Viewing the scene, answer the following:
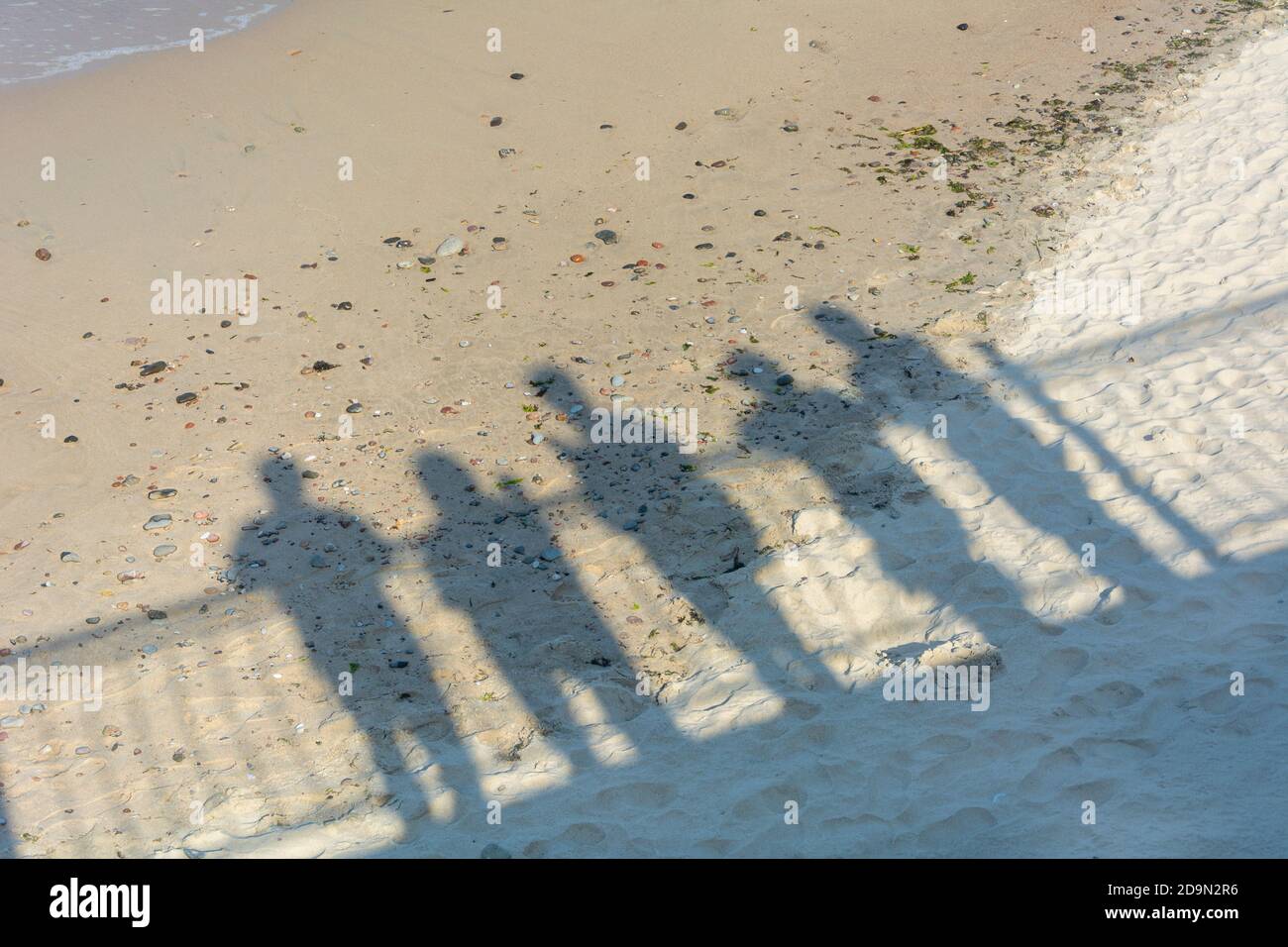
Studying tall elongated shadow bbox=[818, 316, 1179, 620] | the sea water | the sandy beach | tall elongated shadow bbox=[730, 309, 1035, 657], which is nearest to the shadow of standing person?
the sandy beach

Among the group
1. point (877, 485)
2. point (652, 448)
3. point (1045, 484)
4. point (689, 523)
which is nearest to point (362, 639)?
point (689, 523)

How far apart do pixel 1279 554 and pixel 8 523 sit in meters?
6.05

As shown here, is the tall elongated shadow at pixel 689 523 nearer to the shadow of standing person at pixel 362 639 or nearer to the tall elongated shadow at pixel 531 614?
the tall elongated shadow at pixel 531 614

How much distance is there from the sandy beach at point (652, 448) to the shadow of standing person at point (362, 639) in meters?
0.02

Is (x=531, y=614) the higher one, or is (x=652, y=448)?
(x=652, y=448)

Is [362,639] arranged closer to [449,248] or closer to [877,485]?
[877,485]

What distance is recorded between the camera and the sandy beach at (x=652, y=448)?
4.58m

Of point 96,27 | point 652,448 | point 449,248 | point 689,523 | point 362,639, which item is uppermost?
point 96,27

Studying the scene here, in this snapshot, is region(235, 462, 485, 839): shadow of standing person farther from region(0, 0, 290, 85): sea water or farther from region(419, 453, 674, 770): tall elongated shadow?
region(0, 0, 290, 85): sea water

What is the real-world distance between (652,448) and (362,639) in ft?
6.23

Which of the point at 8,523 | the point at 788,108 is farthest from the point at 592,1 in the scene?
the point at 8,523

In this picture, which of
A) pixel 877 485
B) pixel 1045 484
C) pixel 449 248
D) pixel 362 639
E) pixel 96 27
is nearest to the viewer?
pixel 362 639

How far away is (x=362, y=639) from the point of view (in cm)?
542

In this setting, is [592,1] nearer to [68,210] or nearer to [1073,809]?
[68,210]
